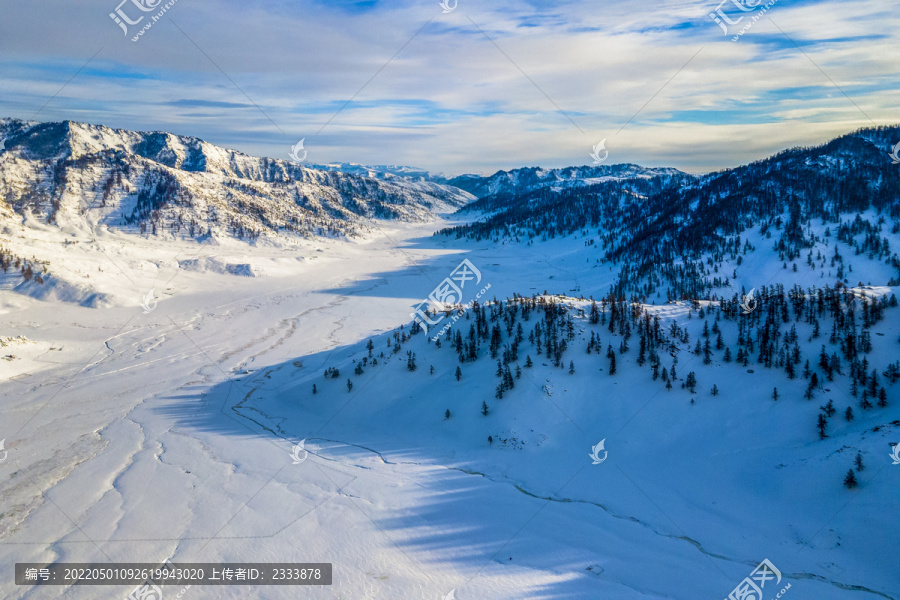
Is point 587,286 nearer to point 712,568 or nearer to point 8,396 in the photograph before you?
point 712,568

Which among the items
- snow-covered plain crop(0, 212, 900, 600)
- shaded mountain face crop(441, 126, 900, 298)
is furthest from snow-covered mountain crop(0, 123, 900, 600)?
shaded mountain face crop(441, 126, 900, 298)

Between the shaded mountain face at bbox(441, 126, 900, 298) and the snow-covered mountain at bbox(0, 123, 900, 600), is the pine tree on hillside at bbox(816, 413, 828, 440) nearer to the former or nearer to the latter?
the snow-covered mountain at bbox(0, 123, 900, 600)

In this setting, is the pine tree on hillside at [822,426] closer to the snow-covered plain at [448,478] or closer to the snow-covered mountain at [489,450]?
the snow-covered mountain at [489,450]

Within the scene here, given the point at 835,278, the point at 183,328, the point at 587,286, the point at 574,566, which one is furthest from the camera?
the point at 587,286

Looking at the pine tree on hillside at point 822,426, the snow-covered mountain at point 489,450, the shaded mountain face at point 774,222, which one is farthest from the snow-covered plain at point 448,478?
the shaded mountain face at point 774,222

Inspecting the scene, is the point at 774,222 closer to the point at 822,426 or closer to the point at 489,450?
the point at 822,426

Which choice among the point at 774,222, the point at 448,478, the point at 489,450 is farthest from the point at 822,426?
the point at 774,222

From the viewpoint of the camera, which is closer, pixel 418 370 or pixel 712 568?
pixel 712 568

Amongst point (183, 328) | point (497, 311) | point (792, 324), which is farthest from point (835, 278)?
point (183, 328)
